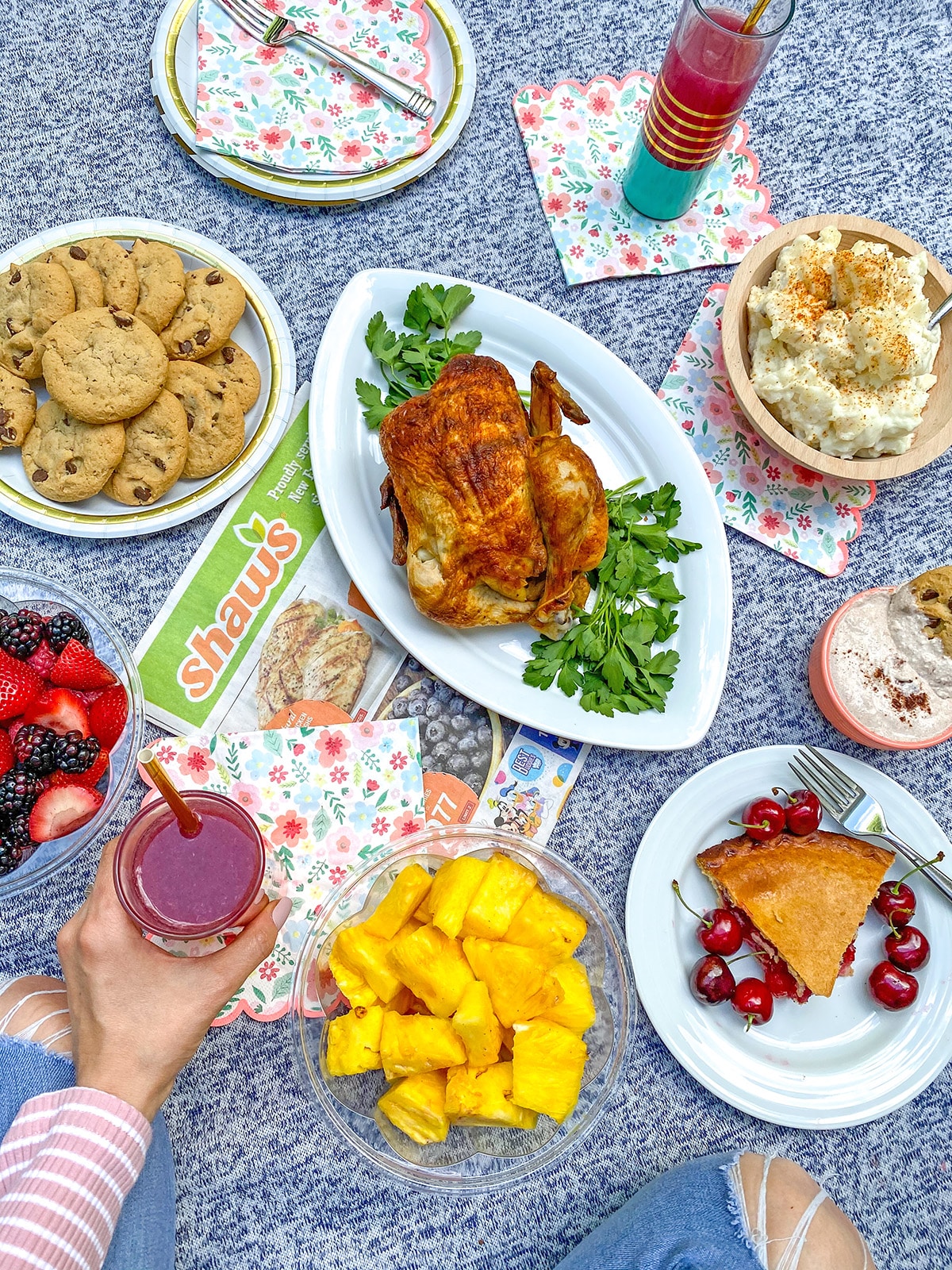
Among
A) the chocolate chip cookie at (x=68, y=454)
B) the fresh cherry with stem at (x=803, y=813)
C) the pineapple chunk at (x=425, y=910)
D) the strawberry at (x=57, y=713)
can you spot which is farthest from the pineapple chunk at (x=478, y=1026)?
the chocolate chip cookie at (x=68, y=454)

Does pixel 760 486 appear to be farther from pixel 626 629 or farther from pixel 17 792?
pixel 17 792

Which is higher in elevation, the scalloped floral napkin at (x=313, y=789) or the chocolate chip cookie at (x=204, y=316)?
the chocolate chip cookie at (x=204, y=316)

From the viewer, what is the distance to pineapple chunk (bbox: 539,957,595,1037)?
1.16 m

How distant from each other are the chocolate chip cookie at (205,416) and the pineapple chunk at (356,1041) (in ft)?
2.54

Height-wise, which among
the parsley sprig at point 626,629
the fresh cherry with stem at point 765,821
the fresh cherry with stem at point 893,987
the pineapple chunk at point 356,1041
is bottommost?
the pineapple chunk at point 356,1041

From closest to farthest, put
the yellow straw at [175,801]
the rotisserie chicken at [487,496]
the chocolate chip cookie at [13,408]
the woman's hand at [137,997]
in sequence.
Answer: the yellow straw at [175,801] < the woman's hand at [137,997] < the rotisserie chicken at [487,496] < the chocolate chip cookie at [13,408]

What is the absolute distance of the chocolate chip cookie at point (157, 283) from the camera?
1.31 meters

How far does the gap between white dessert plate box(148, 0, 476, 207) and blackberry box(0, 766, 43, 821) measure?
36.6 inches

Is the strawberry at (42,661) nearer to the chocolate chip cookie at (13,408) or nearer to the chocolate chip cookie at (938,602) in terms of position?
the chocolate chip cookie at (13,408)

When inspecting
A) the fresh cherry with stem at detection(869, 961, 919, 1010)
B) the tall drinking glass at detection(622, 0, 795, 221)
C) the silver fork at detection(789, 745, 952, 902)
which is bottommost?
the fresh cherry with stem at detection(869, 961, 919, 1010)

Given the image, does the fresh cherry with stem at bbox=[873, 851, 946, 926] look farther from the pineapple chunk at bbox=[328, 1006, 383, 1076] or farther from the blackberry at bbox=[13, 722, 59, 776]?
the blackberry at bbox=[13, 722, 59, 776]

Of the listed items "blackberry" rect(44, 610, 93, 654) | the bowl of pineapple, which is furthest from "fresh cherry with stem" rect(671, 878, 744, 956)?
"blackberry" rect(44, 610, 93, 654)

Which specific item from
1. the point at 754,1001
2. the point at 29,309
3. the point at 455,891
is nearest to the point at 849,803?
the point at 754,1001

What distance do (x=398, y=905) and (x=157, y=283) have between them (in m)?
0.93
